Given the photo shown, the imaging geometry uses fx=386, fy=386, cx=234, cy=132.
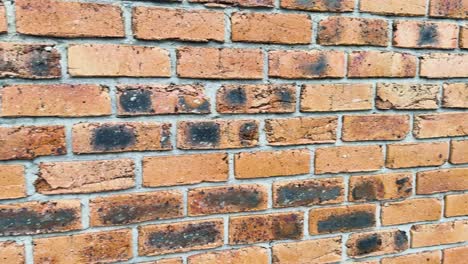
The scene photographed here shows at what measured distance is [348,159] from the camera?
1.12 metres

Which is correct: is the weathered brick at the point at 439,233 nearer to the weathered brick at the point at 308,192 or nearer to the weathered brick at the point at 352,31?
the weathered brick at the point at 308,192

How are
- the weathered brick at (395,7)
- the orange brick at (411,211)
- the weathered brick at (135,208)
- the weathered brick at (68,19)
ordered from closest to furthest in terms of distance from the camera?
the weathered brick at (68,19) < the weathered brick at (135,208) < the weathered brick at (395,7) < the orange brick at (411,211)

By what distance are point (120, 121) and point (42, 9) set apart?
1.00 ft

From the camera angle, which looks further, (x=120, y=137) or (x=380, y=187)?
(x=380, y=187)

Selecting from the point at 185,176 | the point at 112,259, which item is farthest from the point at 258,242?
the point at 112,259

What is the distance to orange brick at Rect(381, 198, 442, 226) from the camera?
1177 millimetres

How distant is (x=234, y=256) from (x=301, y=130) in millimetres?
398

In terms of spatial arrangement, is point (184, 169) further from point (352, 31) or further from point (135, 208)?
point (352, 31)

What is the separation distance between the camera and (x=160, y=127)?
981 millimetres

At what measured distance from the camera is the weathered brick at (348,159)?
1.11 metres

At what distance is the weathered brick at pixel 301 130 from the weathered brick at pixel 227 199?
146 millimetres

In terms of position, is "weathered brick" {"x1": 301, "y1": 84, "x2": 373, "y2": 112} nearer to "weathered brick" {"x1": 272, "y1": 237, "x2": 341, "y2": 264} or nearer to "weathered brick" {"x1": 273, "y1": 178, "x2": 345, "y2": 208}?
"weathered brick" {"x1": 273, "y1": 178, "x2": 345, "y2": 208}

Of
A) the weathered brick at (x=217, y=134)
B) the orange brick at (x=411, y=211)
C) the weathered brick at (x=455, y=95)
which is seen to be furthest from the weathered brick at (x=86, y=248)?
the weathered brick at (x=455, y=95)

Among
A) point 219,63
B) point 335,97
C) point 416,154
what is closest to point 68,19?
point 219,63
